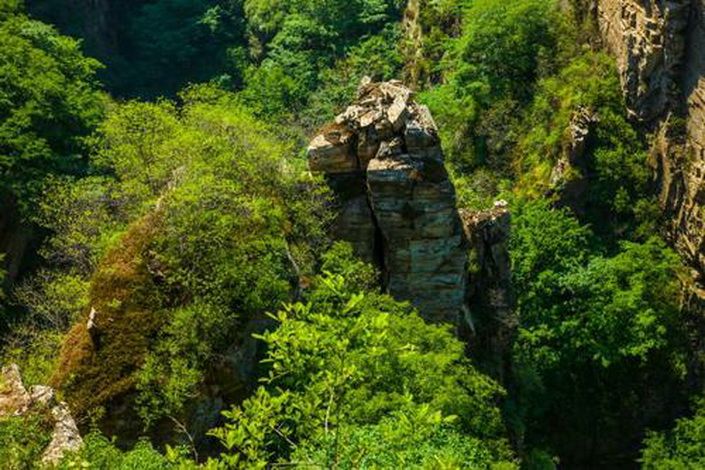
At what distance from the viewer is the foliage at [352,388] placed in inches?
454

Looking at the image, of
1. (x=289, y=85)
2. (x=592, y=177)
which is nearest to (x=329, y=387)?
(x=592, y=177)

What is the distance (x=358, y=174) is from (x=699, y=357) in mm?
21635

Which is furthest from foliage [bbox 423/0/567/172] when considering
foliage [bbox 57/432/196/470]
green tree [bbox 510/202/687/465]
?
foliage [bbox 57/432/196/470]

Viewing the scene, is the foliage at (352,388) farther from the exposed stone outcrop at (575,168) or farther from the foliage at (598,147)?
the foliage at (598,147)

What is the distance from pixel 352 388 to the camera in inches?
685

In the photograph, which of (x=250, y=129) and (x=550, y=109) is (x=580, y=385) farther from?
(x=250, y=129)

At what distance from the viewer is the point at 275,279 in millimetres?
23781

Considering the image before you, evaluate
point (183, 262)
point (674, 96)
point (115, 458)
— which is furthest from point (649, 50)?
point (115, 458)

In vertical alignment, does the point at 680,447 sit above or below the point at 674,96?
below

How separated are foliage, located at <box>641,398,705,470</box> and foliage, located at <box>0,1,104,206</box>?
104 feet

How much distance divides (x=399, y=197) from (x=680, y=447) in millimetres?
19290

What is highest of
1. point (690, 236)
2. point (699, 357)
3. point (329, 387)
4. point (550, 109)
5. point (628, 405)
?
point (329, 387)

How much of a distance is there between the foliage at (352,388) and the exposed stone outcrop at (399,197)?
7.25 ft

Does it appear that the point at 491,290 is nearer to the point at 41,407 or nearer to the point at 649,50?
the point at 649,50
